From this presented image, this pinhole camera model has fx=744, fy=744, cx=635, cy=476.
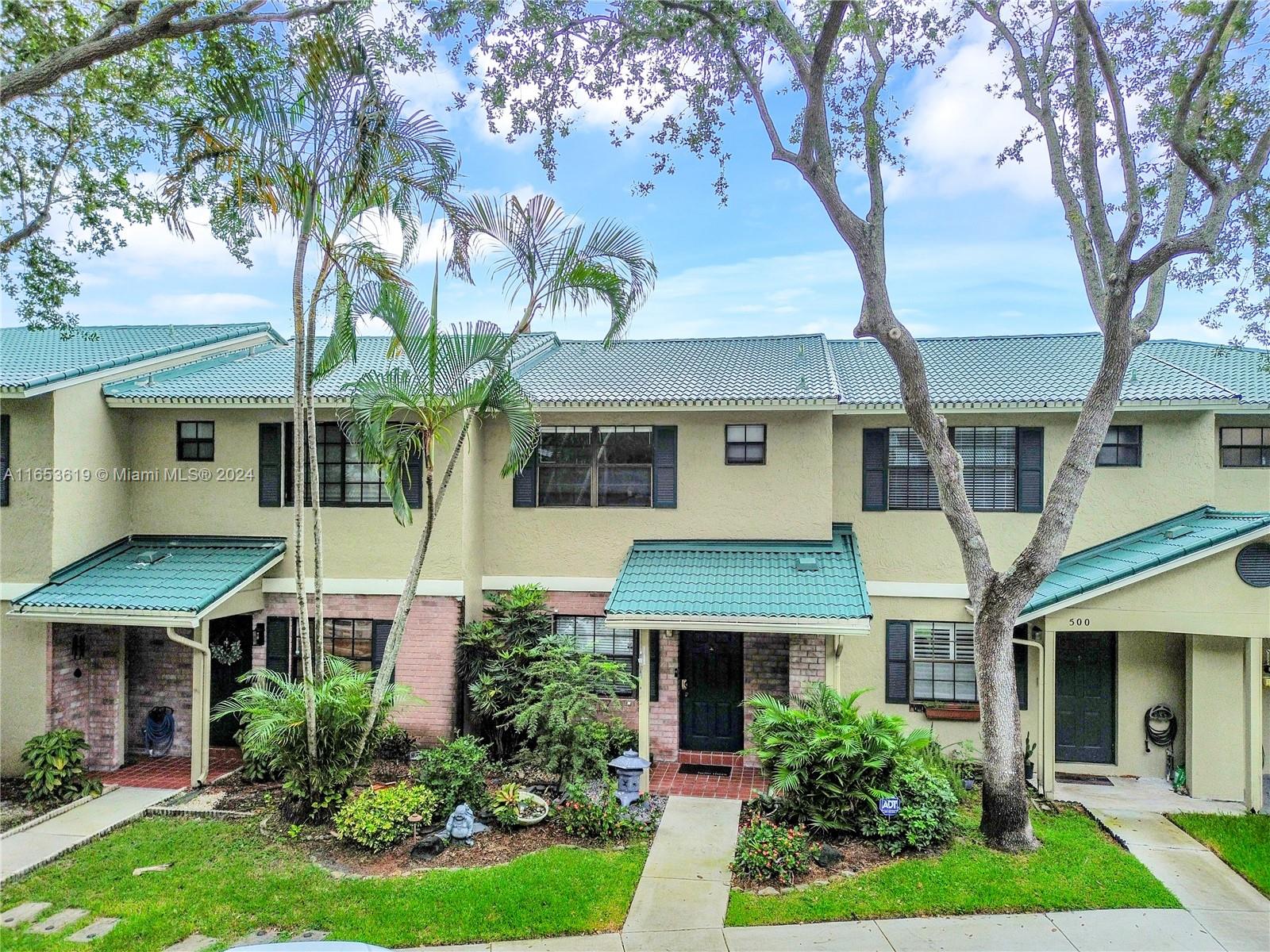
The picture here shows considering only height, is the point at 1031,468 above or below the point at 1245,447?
below

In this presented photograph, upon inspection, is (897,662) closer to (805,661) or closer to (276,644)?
(805,661)

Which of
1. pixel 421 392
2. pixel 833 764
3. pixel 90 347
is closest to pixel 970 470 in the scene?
pixel 833 764

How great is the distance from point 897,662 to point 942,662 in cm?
68

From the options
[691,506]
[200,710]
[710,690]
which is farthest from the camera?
[691,506]

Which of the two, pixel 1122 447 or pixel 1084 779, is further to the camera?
pixel 1122 447

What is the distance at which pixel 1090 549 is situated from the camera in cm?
1166

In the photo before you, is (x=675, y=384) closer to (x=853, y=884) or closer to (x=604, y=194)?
(x=604, y=194)

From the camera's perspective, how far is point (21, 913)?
23.3 ft

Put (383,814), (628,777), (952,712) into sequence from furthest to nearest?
(952,712) → (628,777) → (383,814)

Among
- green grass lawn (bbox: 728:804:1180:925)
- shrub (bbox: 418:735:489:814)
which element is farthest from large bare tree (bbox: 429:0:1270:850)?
shrub (bbox: 418:735:489:814)

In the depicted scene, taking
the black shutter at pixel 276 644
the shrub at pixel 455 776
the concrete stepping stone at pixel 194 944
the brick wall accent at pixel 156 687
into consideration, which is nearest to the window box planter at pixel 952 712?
the shrub at pixel 455 776

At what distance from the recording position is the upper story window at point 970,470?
11.7 metres

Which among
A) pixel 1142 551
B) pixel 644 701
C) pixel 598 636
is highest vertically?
pixel 1142 551

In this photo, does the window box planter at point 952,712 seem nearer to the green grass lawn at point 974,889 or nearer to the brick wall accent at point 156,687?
the green grass lawn at point 974,889
